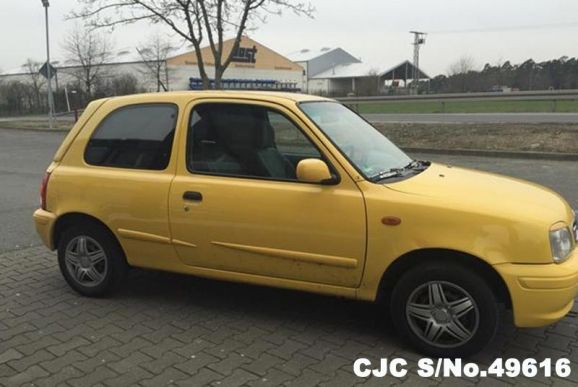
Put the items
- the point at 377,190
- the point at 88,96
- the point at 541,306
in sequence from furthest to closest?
1. the point at 88,96
2. the point at 377,190
3. the point at 541,306

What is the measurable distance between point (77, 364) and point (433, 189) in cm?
244

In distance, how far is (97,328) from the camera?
4105 mm

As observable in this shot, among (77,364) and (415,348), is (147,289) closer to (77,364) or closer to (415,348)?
(77,364)

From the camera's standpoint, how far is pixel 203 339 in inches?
154

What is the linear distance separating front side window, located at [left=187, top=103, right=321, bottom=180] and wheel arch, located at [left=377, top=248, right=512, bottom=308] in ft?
3.05

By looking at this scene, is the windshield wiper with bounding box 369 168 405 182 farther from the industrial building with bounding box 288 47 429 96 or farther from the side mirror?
the industrial building with bounding box 288 47 429 96

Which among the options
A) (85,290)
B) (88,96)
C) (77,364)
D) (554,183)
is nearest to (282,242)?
(77,364)

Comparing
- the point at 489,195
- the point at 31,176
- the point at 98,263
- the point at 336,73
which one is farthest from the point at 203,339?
the point at 336,73

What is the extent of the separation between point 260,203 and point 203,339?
0.99 meters

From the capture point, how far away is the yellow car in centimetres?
342

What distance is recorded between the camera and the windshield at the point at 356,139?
3.93 meters

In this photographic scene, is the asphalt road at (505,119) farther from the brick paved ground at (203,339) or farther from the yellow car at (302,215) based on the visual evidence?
the yellow car at (302,215)

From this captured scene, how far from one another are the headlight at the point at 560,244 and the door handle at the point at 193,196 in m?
2.26

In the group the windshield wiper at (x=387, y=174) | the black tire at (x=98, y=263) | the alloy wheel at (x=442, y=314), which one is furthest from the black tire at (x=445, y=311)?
the black tire at (x=98, y=263)
